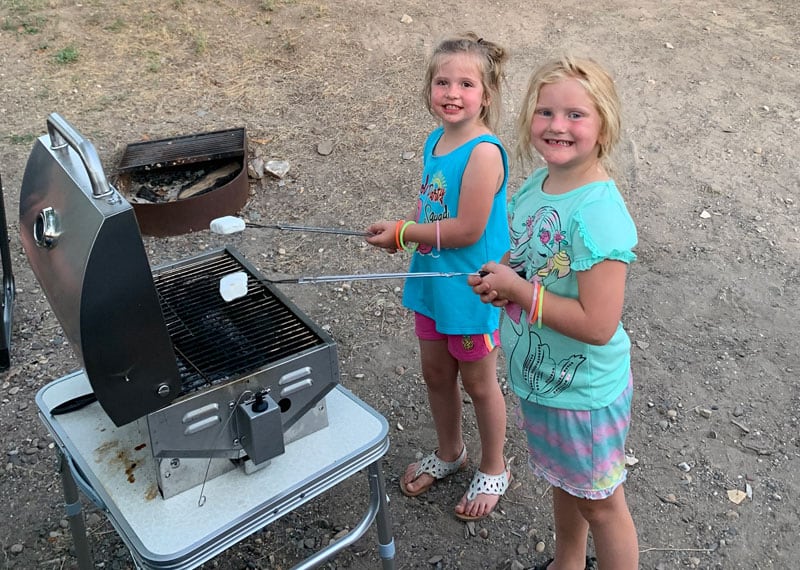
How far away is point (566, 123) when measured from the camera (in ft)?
4.90

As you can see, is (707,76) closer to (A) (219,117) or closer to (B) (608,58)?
(B) (608,58)

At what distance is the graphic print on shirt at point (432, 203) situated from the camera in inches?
78.3

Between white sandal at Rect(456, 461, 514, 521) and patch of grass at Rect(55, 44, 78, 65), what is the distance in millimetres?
5083

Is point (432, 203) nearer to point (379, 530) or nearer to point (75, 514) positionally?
point (379, 530)

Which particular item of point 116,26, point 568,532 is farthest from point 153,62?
point 568,532

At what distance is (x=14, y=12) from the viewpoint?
6609 millimetres

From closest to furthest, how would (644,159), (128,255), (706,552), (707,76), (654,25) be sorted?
(128,255) < (706,552) < (644,159) < (707,76) < (654,25)

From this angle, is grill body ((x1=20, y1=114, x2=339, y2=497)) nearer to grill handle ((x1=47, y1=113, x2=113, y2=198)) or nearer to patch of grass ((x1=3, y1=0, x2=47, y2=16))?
grill handle ((x1=47, y1=113, x2=113, y2=198))

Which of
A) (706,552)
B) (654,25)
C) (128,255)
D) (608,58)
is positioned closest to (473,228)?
(128,255)

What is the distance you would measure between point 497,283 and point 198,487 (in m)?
0.76

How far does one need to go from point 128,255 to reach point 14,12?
661 cm

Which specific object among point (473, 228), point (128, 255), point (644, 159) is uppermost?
point (128, 255)

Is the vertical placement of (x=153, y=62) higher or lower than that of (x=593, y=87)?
lower

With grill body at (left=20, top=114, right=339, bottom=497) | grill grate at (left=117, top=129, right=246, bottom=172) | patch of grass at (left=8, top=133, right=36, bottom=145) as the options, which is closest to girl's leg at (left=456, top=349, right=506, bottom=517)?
grill body at (left=20, top=114, right=339, bottom=497)
